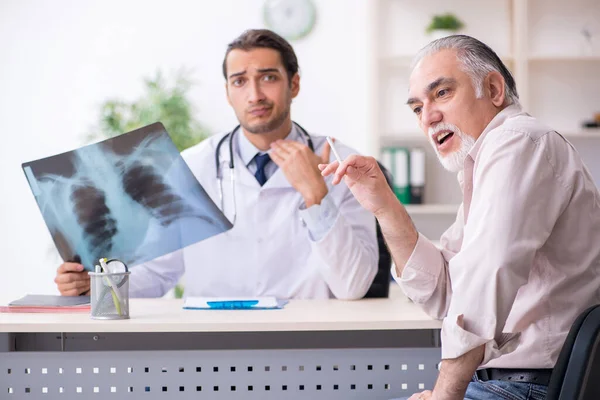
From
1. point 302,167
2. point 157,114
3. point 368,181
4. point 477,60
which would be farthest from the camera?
point 157,114

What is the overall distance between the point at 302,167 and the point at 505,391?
103cm

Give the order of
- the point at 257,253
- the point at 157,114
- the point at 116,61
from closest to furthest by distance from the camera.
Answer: the point at 257,253 → the point at 157,114 → the point at 116,61

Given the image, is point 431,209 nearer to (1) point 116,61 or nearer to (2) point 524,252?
(1) point 116,61

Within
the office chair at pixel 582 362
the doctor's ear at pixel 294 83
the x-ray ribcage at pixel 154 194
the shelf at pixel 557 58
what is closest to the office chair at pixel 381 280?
the doctor's ear at pixel 294 83

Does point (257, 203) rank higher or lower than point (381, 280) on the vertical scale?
higher

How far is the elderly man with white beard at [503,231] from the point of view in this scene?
4.38 feet

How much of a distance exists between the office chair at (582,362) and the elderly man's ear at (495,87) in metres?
0.56

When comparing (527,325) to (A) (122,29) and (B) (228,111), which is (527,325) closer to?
(B) (228,111)

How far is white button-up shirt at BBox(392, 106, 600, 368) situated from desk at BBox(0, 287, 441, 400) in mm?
380

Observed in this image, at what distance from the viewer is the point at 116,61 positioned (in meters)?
4.59

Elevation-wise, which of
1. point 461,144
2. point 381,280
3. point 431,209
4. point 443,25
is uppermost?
point 443,25

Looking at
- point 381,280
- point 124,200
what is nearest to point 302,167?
point 381,280

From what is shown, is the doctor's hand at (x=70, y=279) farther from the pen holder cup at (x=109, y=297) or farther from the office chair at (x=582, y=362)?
the office chair at (x=582, y=362)

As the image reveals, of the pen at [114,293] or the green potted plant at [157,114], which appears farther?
the green potted plant at [157,114]
